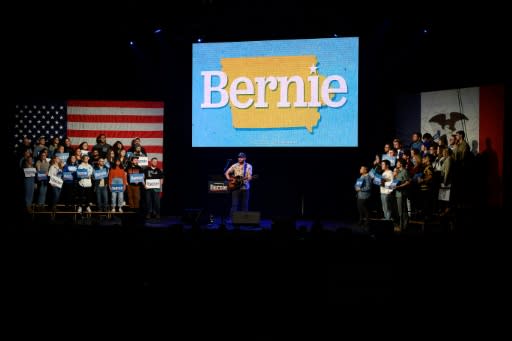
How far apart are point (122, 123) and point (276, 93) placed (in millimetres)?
5149

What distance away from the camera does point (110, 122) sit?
14383mm

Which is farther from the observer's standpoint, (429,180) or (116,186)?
(116,186)

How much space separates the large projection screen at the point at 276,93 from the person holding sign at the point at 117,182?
2.24 m

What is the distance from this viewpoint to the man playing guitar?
11195 millimetres

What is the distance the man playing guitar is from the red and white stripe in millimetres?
3919

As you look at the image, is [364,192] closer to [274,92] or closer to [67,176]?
[274,92]

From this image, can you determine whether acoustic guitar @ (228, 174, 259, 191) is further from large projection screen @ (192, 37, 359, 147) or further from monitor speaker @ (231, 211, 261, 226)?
large projection screen @ (192, 37, 359, 147)

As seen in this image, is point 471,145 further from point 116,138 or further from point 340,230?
point 116,138

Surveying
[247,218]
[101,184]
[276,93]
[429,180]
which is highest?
[276,93]

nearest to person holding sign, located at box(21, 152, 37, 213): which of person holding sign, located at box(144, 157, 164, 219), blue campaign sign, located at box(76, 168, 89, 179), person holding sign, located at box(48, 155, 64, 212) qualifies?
person holding sign, located at box(48, 155, 64, 212)

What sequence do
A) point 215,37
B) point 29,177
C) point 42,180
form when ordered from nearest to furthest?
point 29,177
point 42,180
point 215,37

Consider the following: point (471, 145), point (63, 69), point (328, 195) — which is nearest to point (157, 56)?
point (63, 69)

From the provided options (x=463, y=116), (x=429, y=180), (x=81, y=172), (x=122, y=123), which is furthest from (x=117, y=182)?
(x=463, y=116)

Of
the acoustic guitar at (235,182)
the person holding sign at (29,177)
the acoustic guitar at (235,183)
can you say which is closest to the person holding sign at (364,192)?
the acoustic guitar at (235,182)
